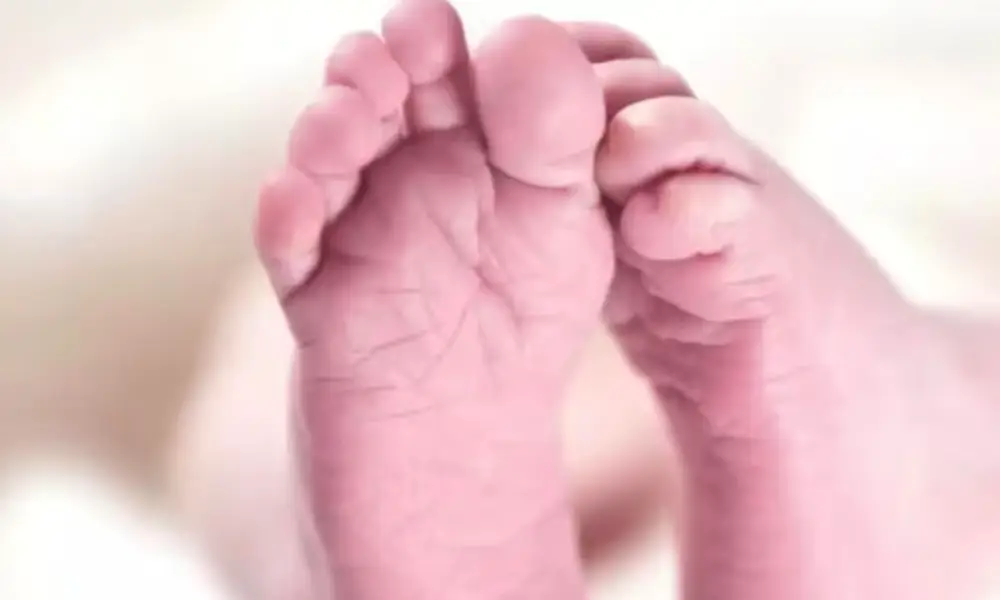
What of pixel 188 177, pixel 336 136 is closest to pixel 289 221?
pixel 336 136

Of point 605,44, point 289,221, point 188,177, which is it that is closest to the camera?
point 289,221

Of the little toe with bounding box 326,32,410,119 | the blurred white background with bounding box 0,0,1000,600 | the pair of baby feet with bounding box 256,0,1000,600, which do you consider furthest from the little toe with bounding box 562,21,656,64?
the blurred white background with bounding box 0,0,1000,600

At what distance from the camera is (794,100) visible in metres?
0.90

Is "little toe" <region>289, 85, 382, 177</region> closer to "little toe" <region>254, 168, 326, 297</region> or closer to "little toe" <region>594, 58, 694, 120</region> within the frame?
"little toe" <region>254, 168, 326, 297</region>

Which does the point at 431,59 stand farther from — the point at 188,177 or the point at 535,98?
the point at 188,177

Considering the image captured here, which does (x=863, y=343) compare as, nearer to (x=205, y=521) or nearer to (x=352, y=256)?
(x=352, y=256)

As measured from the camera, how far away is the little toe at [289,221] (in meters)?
0.50

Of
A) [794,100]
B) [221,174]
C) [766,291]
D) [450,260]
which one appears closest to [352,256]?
[450,260]

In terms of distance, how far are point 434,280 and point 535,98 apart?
0.08 meters

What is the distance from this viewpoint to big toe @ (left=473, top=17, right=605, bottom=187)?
520mm

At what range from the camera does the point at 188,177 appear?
82 centimetres

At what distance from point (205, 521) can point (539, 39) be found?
1.10 ft

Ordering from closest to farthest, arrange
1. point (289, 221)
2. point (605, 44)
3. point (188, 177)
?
point (289, 221) < point (605, 44) < point (188, 177)

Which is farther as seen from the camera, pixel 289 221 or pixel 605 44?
pixel 605 44
